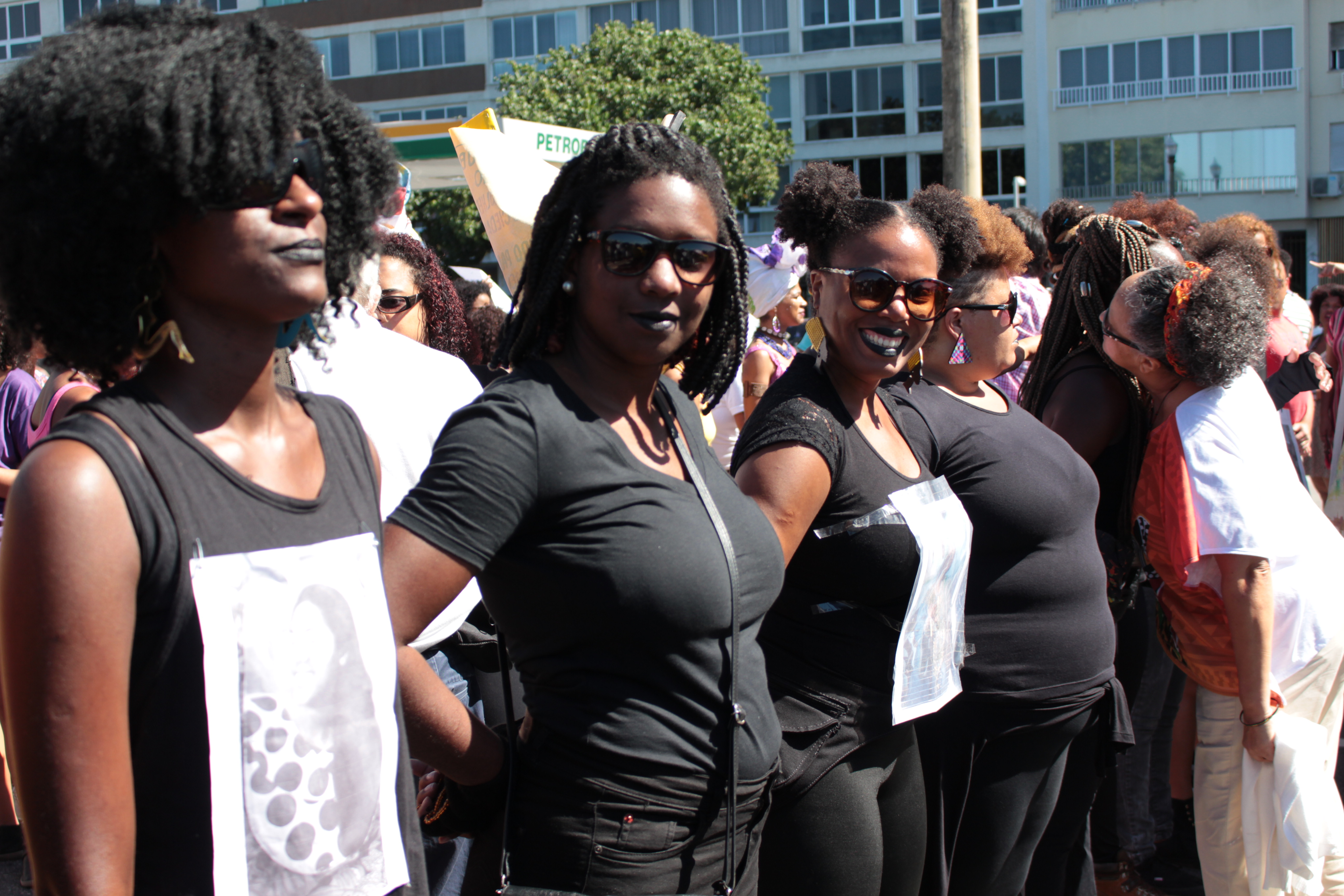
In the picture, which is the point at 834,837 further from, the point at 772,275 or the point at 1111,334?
the point at 772,275

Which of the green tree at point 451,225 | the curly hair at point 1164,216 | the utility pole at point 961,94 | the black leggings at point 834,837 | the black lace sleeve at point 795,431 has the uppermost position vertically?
the green tree at point 451,225

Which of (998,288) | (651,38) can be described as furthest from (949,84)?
(651,38)

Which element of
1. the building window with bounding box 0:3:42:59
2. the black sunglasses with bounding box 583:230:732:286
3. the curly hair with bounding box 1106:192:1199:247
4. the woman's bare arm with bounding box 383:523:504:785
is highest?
the building window with bounding box 0:3:42:59

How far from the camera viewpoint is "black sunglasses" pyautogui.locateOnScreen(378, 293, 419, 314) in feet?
12.4

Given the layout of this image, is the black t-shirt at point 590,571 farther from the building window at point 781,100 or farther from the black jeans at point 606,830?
the building window at point 781,100

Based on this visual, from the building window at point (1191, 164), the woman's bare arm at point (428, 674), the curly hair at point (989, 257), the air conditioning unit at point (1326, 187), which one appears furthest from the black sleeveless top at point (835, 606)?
the air conditioning unit at point (1326, 187)

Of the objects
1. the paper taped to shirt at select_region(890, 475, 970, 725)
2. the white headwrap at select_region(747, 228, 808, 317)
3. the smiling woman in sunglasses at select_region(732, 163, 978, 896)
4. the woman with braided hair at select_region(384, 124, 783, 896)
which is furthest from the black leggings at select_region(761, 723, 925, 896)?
the white headwrap at select_region(747, 228, 808, 317)

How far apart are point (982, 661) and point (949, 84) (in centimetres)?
544

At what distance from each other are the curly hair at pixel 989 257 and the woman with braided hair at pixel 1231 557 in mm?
372

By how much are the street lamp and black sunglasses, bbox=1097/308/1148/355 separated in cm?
3049

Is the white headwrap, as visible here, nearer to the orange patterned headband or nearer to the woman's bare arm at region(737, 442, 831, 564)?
the orange patterned headband

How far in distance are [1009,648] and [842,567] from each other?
0.61m

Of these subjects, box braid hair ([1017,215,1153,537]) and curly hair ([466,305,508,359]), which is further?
curly hair ([466,305,508,359])

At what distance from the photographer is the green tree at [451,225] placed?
2775 centimetres
